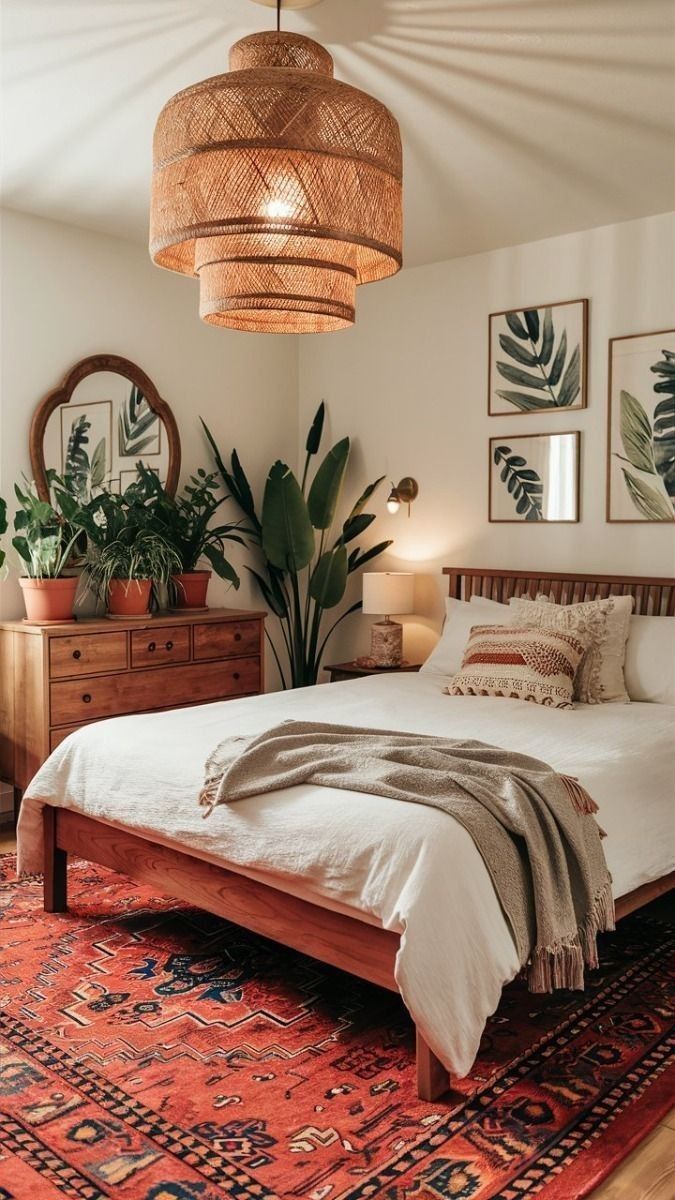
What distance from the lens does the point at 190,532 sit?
17.2 ft

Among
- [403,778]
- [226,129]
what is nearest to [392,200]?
[226,129]

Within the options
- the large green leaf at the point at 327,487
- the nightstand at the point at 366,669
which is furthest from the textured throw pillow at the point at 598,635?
the large green leaf at the point at 327,487

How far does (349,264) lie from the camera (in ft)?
8.48

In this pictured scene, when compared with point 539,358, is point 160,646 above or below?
below

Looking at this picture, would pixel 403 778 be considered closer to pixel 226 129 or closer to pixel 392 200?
pixel 392 200

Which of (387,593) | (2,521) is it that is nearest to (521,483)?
(387,593)

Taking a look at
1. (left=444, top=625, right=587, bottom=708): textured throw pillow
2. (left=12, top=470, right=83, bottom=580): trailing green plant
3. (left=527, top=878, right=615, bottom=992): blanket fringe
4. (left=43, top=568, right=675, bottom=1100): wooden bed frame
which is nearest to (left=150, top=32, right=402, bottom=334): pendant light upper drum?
(left=43, top=568, right=675, bottom=1100): wooden bed frame

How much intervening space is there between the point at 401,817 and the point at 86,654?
237 centimetres

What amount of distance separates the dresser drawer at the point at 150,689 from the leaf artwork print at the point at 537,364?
6.35 ft

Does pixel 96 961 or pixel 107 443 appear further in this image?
pixel 107 443

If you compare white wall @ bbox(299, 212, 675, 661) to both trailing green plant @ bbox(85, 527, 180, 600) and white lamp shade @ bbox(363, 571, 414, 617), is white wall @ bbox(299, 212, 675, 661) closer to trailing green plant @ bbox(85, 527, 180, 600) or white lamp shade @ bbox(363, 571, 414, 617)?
white lamp shade @ bbox(363, 571, 414, 617)

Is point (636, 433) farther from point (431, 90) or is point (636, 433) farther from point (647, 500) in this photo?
point (431, 90)

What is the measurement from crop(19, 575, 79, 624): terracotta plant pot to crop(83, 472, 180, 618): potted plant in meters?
0.27

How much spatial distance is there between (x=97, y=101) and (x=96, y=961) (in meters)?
2.83
